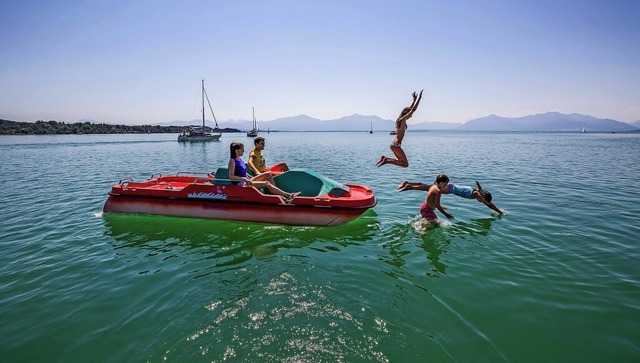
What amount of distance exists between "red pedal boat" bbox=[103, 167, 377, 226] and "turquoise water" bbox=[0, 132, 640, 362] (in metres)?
0.37

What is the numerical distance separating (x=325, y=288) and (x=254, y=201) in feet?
15.7

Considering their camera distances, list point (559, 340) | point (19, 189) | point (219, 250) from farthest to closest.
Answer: point (19, 189) < point (219, 250) < point (559, 340)

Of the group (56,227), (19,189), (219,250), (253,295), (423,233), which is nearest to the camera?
(253,295)

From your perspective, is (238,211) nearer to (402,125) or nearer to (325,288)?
(325,288)

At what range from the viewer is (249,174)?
11281 mm

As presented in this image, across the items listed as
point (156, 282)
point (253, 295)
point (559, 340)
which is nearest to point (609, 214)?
point (559, 340)

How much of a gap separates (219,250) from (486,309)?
6.58 metres

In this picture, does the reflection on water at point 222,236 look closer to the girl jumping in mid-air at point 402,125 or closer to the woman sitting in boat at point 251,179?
the woman sitting in boat at point 251,179

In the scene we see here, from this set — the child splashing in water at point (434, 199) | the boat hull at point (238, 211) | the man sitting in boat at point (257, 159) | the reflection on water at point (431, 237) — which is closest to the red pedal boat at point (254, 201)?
the boat hull at point (238, 211)

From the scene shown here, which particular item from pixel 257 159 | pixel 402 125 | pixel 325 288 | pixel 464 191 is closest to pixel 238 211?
pixel 257 159

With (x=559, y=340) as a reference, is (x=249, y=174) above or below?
above

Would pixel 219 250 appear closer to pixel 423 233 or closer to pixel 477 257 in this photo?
pixel 423 233

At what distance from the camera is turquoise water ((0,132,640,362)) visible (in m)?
4.77

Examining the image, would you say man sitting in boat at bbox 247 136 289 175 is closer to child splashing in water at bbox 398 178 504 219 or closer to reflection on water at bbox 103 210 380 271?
reflection on water at bbox 103 210 380 271
